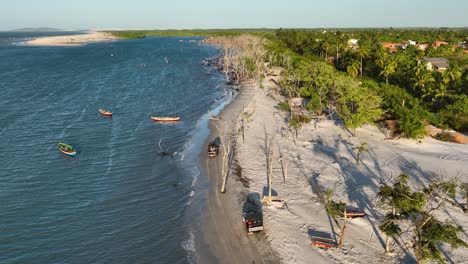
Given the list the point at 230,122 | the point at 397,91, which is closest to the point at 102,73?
the point at 230,122

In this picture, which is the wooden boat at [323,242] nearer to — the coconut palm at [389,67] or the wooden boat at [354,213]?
the wooden boat at [354,213]

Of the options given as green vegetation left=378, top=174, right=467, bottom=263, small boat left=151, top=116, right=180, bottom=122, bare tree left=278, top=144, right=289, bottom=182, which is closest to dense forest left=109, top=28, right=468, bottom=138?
bare tree left=278, top=144, right=289, bottom=182

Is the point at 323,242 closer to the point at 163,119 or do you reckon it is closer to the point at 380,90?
the point at 163,119

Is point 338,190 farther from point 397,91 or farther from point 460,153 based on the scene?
point 397,91

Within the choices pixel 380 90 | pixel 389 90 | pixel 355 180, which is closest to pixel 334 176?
pixel 355 180

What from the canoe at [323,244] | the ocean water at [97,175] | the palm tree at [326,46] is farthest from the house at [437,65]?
the canoe at [323,244]

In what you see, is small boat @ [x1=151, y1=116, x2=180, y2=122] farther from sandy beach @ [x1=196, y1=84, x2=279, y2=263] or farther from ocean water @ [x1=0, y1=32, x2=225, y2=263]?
sandy beach @ [x1=196, y1=84, x2=279, y2=263]
